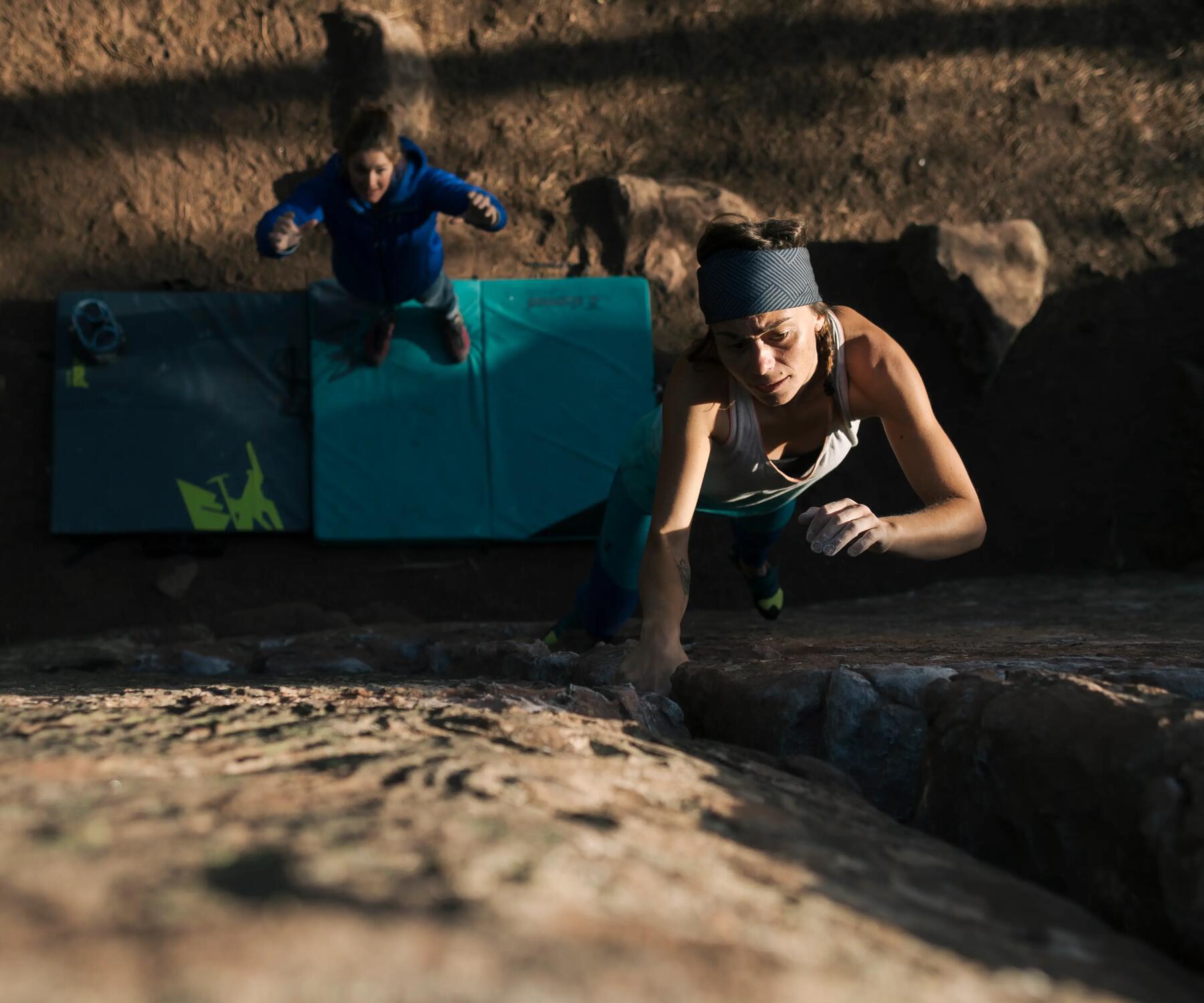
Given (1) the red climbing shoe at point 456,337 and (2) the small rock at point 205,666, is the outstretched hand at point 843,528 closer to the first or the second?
(2) the small rock at point 205,666

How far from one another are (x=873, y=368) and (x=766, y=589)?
1708 millimetres

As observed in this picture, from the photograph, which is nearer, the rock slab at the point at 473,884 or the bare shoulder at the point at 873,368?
the rock slab at the point at 473,884

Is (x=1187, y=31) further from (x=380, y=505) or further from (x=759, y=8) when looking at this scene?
(x=380, y=505)

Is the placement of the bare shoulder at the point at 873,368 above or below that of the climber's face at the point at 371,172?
below

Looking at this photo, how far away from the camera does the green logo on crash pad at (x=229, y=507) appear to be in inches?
168

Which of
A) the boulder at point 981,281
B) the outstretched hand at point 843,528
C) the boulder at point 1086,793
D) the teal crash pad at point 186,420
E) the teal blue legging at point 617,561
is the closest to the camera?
the boulder at point 1086,793

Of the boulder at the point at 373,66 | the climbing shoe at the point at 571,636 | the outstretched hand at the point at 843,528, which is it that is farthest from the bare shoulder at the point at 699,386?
the boulder at the point at 373,66

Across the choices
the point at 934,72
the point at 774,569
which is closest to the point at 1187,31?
the point at 934,72

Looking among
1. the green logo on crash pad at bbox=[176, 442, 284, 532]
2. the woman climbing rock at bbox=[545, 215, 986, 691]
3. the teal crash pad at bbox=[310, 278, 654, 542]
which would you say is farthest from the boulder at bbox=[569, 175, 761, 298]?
the woman climbing rock at bbox=[545, 215, 986, 691]

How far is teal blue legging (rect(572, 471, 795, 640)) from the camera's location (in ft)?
9.36

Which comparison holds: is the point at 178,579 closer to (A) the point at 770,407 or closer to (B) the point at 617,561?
(B) the point at 617,561

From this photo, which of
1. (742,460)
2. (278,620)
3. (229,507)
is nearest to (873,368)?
(742,460)

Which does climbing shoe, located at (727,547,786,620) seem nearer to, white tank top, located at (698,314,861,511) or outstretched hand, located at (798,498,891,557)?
white tank top, located at (698,314,861,511)

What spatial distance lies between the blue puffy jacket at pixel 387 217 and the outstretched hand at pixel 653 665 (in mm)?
2125
